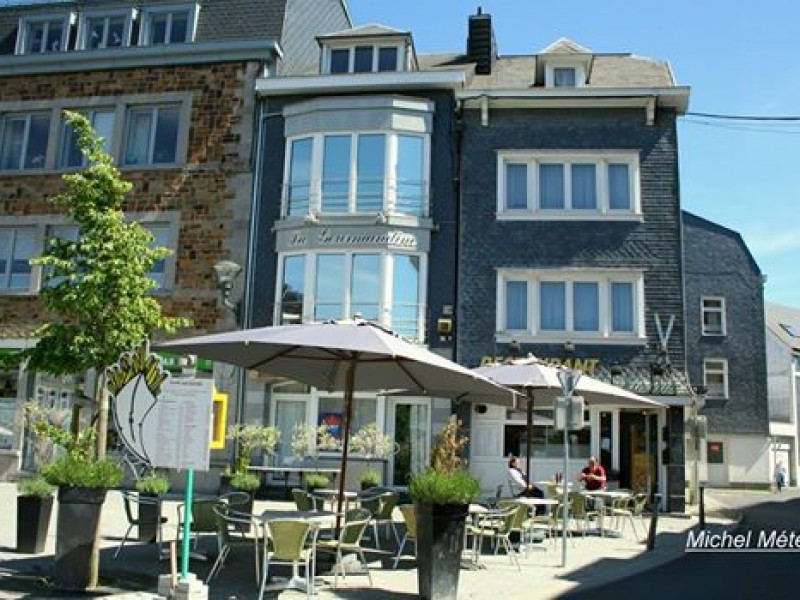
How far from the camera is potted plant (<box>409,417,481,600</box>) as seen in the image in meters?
8.23

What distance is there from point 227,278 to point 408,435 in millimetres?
5849

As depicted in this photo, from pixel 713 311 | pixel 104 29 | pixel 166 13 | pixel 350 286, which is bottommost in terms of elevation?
pixel 350 286

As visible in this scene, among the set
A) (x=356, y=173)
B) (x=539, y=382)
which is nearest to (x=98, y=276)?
(x=539, y=382)

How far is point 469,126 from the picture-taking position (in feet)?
74.2

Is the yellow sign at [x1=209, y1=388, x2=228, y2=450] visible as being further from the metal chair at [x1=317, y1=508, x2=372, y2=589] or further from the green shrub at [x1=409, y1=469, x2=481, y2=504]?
the green shrub at [x1=409, y1=469, x2=481, y2=504]

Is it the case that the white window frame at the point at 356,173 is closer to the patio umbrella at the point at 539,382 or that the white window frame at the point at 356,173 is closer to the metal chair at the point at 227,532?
the patio umbrella at the point at 539,382

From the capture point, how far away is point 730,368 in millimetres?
38406

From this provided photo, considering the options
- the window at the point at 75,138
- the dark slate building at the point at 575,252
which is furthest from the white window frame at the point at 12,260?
the dark slate building at the point at 575,252

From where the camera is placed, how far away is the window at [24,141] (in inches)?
963

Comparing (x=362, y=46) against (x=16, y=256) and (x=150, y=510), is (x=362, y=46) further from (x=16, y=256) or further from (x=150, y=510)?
(x=150, y=510)

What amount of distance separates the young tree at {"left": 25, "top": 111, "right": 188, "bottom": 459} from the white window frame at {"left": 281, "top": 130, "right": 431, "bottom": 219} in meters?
8.35

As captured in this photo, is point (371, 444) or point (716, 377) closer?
point (371, 444)

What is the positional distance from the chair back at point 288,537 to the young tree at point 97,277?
5.57 meters

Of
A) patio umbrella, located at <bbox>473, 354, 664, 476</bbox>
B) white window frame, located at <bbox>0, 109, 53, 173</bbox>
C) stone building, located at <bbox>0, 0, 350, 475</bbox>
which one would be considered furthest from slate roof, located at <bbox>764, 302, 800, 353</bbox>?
white window frame, located at <bbox>0, 109, 53, 173</bbox>
